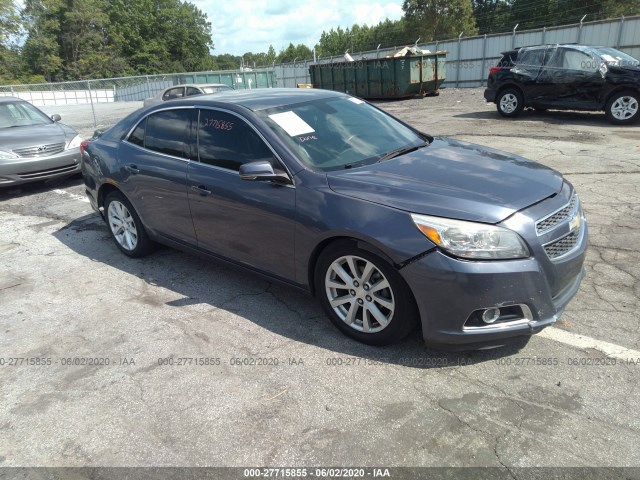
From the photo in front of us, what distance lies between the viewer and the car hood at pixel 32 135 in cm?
818

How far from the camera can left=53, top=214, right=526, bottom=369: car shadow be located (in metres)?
3.24

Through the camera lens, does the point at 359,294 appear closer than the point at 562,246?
No

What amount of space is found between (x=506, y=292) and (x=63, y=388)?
2844 mm

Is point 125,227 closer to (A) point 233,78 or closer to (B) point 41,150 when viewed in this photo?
(B) point 41,150

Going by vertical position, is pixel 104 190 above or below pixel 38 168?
above

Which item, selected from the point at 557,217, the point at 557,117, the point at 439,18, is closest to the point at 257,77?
the point at 557,117

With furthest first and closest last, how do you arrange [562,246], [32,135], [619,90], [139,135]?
[619,90], [32,135], [139,135], [562,246]

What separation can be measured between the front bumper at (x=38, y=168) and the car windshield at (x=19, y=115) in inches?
58.1

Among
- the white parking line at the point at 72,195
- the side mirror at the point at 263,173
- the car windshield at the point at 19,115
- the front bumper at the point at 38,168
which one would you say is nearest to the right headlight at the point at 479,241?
the side mirror at the point at 263,173

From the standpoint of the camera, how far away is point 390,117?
4.61 m

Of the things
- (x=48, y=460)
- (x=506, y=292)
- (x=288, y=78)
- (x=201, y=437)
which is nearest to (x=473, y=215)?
(x=506, y=292)

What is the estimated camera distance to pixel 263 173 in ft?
11.2

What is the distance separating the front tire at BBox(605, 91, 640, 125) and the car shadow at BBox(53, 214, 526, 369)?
10.2 metres

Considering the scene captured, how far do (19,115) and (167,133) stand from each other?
266 inches
